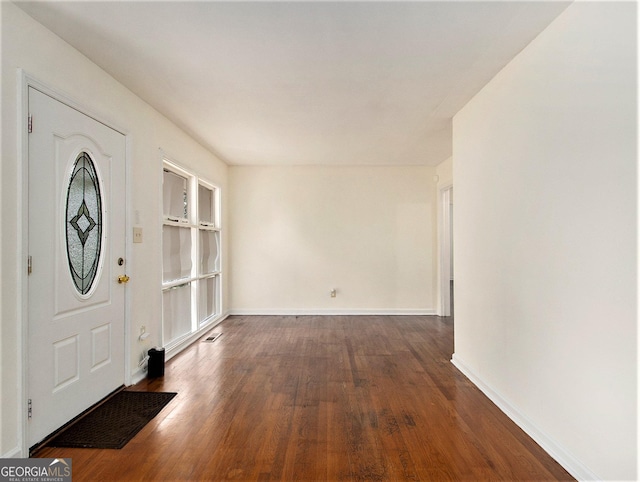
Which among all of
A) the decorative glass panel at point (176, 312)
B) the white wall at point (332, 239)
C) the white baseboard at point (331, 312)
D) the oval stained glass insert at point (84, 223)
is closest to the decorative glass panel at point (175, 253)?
the decorative glass panel at point (176, 312)

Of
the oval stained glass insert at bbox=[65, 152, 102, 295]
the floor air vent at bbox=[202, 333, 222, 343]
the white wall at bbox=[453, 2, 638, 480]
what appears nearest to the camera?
the white wall at bbox=[453, 2, 638, 480]

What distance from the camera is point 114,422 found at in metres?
2.40

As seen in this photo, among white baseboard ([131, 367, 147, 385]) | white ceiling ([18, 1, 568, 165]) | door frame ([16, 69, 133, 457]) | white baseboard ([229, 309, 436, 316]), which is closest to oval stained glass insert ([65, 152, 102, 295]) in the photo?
door frame ([16, 69, 133, 457])

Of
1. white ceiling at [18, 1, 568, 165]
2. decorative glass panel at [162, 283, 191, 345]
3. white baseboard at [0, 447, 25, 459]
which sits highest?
white ceiling at [18, 1, 568, 165]

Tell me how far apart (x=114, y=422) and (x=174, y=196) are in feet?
8.13

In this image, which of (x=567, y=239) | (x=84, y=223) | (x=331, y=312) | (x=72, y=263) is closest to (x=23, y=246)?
(x=72, y=263)

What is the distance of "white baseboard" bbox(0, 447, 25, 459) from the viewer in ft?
6.07

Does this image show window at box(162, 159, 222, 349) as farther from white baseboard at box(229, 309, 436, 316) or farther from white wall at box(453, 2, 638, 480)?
white wall at box(453, 2, 638, 480)

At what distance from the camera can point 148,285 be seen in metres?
3.34

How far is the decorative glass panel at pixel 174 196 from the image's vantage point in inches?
151

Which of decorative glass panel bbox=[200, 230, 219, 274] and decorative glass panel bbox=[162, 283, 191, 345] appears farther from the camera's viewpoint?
decorative glass panel bbox=[200, 230, 219, 274]

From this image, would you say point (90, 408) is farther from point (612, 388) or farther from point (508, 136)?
point (508, 136)

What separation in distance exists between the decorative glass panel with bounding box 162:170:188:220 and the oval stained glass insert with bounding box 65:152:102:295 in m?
1.16

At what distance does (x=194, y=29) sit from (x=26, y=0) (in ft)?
2.91
